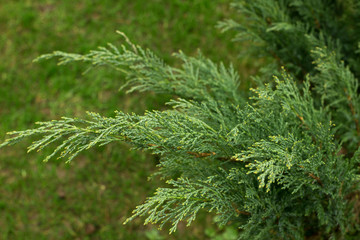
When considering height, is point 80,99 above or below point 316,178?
below

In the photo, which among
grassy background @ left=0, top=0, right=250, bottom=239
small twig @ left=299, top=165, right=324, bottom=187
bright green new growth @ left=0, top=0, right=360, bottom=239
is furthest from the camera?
grassy background @ left=0, top=0, right=250, bottom=239

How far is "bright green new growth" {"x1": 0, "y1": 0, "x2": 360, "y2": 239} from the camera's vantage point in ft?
6.21

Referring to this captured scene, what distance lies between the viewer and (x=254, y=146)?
204 centimetres

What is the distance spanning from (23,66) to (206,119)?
379cm

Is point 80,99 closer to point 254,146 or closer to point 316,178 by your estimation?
point 254,146

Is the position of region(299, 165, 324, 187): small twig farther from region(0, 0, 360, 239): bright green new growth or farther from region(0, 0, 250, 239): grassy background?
region(0, 0, 250, 239): grassy background

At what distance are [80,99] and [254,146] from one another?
128 inches

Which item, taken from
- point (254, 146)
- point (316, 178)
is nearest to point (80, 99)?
point (254, 146)

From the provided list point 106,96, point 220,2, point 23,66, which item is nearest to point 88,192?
point 106,96

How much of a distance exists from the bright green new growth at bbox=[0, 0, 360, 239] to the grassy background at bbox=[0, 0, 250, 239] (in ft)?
4.32

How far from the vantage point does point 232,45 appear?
4.65m

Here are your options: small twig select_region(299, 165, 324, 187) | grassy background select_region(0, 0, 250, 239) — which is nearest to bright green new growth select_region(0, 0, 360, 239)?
small twig select_region(299, 165, 324, 187)

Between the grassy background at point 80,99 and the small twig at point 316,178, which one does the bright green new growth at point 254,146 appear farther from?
the grassy background at point 80,99

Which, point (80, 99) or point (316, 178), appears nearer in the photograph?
point (316, 178)
